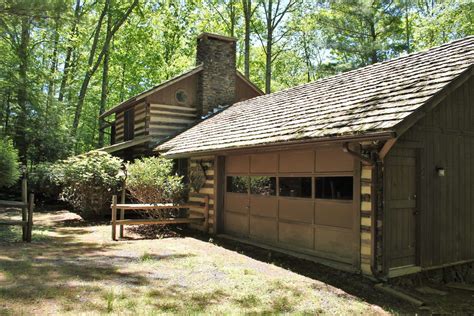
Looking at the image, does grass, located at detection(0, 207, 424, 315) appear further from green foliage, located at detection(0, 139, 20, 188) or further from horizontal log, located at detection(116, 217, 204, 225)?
green foliage, located at detection(0, 139, 20, 188)

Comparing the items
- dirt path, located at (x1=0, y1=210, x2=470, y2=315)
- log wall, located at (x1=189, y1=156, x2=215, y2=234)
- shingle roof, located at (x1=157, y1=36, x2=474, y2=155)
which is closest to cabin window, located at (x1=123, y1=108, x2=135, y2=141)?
shingle roof, located at (x1=157, y1=36, x2=474, y2=155)

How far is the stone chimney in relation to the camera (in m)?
17.2

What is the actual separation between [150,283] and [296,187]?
3885mm

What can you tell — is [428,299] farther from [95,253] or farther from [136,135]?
[136,135]

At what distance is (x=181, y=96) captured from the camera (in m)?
17.2

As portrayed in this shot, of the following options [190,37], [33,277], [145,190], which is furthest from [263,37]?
[33,277]

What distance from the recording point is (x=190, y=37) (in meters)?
33.4

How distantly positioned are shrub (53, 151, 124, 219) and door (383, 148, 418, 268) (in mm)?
9582

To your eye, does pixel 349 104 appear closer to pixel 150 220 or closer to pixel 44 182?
pixel 150 220

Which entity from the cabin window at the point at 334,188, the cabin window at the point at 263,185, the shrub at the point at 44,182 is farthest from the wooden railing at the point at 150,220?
the shrub at the point at 44,182

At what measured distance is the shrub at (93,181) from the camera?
13.4m

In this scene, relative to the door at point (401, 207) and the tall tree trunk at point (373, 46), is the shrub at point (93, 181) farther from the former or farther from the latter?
the tall tree trunk at point (373, 46)

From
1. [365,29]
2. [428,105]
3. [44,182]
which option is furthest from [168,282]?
[365,29]

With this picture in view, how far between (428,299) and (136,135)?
14069 mm
